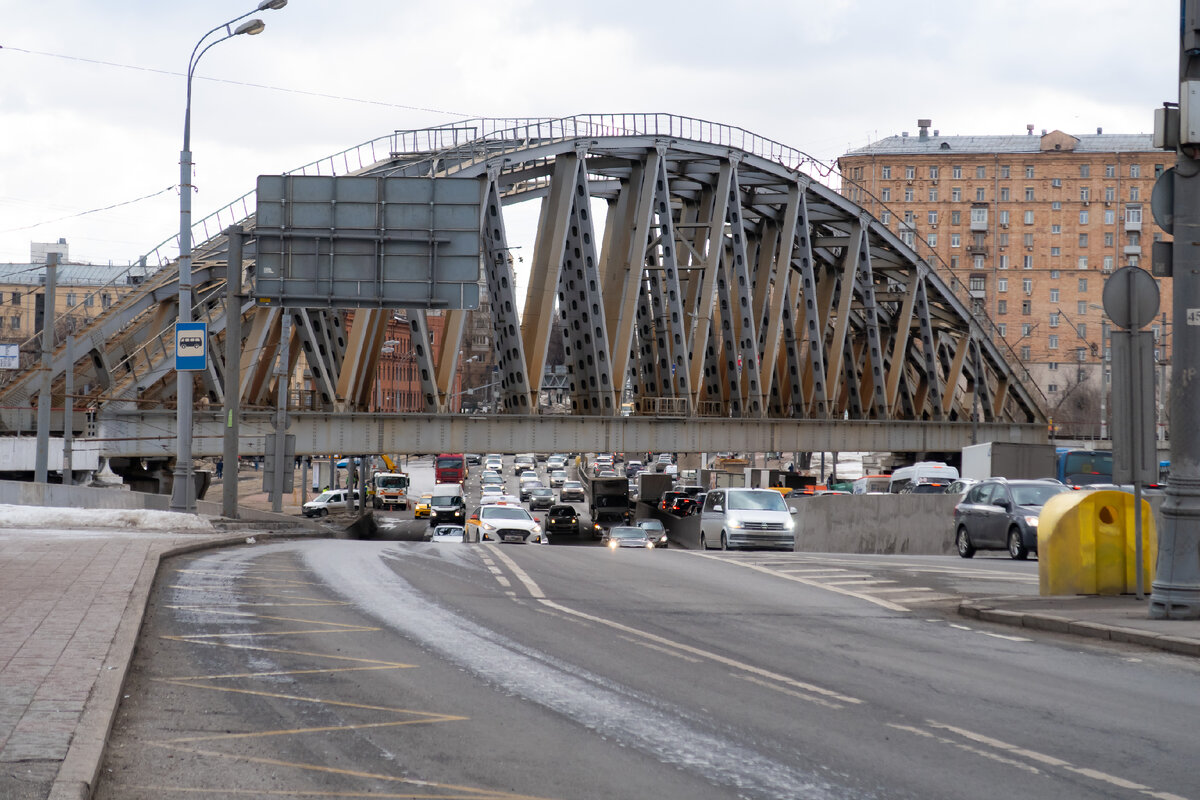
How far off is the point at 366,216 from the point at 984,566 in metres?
19.5

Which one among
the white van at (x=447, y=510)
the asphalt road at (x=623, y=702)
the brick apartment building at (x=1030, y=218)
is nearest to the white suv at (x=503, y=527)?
the asphalt road at (x=623, y=702)

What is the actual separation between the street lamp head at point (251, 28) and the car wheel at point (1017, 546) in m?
20.0

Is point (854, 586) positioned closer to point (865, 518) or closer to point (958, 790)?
point (958, 790)

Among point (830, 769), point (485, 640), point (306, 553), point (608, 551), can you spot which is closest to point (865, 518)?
point (608, 551)

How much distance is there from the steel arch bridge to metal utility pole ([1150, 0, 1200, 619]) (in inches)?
885

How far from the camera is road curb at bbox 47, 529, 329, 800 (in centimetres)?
642

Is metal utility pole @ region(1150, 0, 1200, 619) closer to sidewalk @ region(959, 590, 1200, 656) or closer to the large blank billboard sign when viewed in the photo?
sidewalk @ region(959, 590, 1200, 656)

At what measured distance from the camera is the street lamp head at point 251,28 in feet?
101

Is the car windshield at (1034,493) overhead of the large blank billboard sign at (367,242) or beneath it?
beneath

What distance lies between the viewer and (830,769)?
7418mm

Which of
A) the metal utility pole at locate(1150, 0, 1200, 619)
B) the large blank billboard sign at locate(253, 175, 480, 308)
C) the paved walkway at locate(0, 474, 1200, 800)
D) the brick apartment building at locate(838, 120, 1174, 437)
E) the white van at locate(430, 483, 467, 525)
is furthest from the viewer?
the brick apartment building at locate(838, 120, 1174, 437)

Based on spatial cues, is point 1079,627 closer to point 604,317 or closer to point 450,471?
point 604,317

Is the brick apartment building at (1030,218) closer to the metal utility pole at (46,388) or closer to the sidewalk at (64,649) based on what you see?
the metal utility pole at (46,388)

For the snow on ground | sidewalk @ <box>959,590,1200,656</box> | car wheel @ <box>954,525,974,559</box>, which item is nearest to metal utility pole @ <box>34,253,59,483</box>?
the snow on ground
